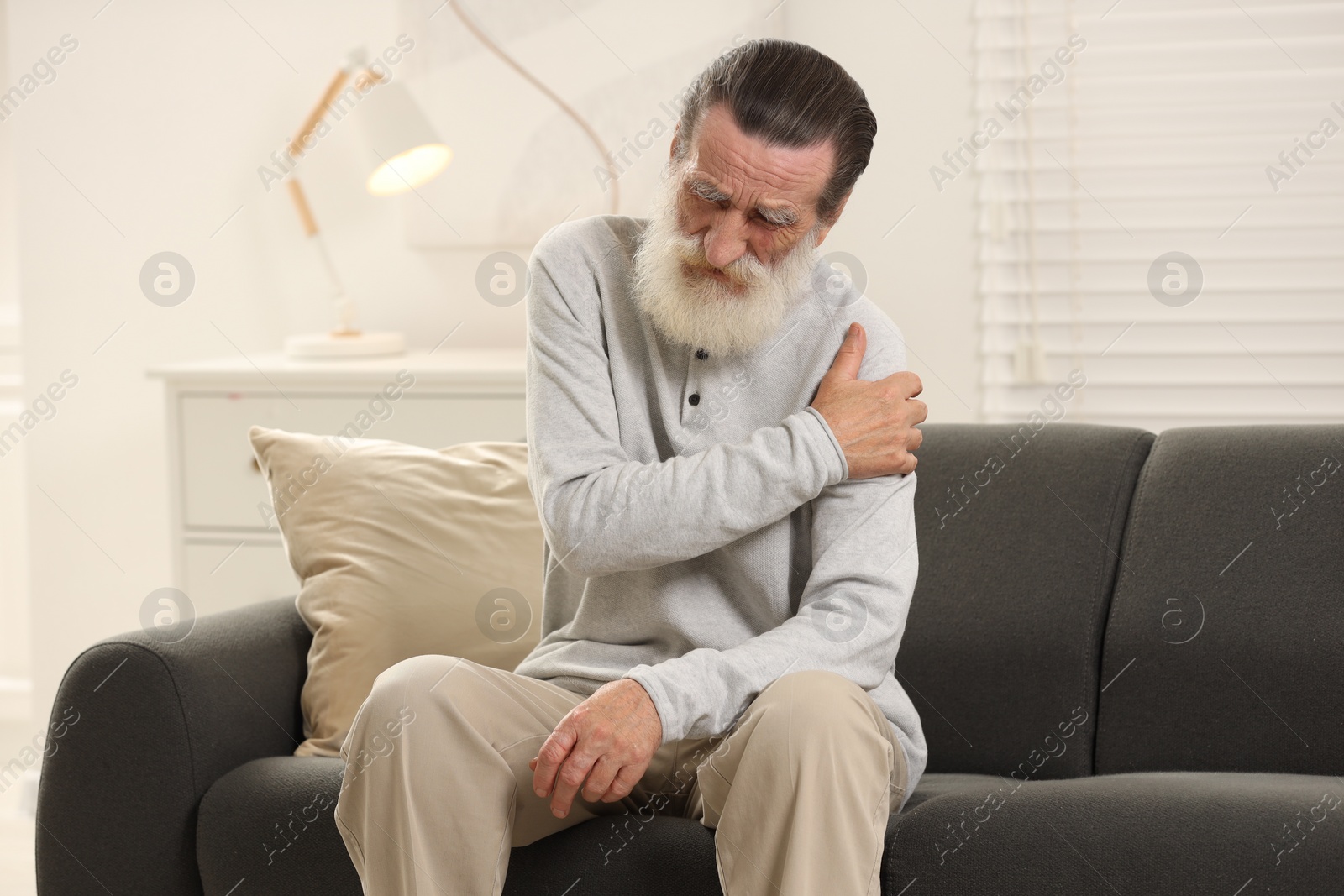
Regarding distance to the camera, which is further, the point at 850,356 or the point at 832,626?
the point at 850,356

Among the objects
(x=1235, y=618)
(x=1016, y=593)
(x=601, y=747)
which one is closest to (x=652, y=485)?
(x=601, y=747)

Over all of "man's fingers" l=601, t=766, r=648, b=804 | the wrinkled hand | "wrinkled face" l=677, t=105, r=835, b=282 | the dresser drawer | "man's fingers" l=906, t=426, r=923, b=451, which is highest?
"wrinkled face" l=677, t=105, r=835, b=282

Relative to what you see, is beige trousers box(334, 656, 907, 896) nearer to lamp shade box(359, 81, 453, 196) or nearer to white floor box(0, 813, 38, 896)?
white floor box(0, 813, 38, 896)

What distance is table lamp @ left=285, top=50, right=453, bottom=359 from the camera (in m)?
2.76

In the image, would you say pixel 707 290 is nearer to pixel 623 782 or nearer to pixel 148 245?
Result: pixel 623 782

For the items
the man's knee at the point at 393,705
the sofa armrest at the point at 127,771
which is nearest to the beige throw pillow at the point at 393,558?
the sofa armrest at the point at 127,771

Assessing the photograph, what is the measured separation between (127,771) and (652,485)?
0.81 metres

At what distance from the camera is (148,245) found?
327cm

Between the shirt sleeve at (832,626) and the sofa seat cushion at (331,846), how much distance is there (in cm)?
17

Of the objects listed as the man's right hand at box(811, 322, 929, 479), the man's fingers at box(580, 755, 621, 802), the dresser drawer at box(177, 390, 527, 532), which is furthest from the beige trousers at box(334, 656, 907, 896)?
the dresser drawer at box(177, 390, 527, 532)

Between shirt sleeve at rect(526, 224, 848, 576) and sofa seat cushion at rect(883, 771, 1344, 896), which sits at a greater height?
shirt sleeve at rect(526, 224, 848, 576)

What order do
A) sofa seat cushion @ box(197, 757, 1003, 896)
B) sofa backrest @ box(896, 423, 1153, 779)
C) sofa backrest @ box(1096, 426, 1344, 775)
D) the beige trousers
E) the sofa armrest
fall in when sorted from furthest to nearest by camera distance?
sofa backrest @ box(896, 423, 1153, 779), sofa backrest @ box(1096, 426, 1344, 775), the sofa armrest, sofa seat cushion @ box(197, 757, 1003, 896), the beige trousers

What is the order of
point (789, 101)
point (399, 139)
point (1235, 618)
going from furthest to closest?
point (399, 139) < point (1235, 618) < point (789, 101)

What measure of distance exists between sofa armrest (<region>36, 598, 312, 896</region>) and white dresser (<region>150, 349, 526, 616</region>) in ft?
3.31
